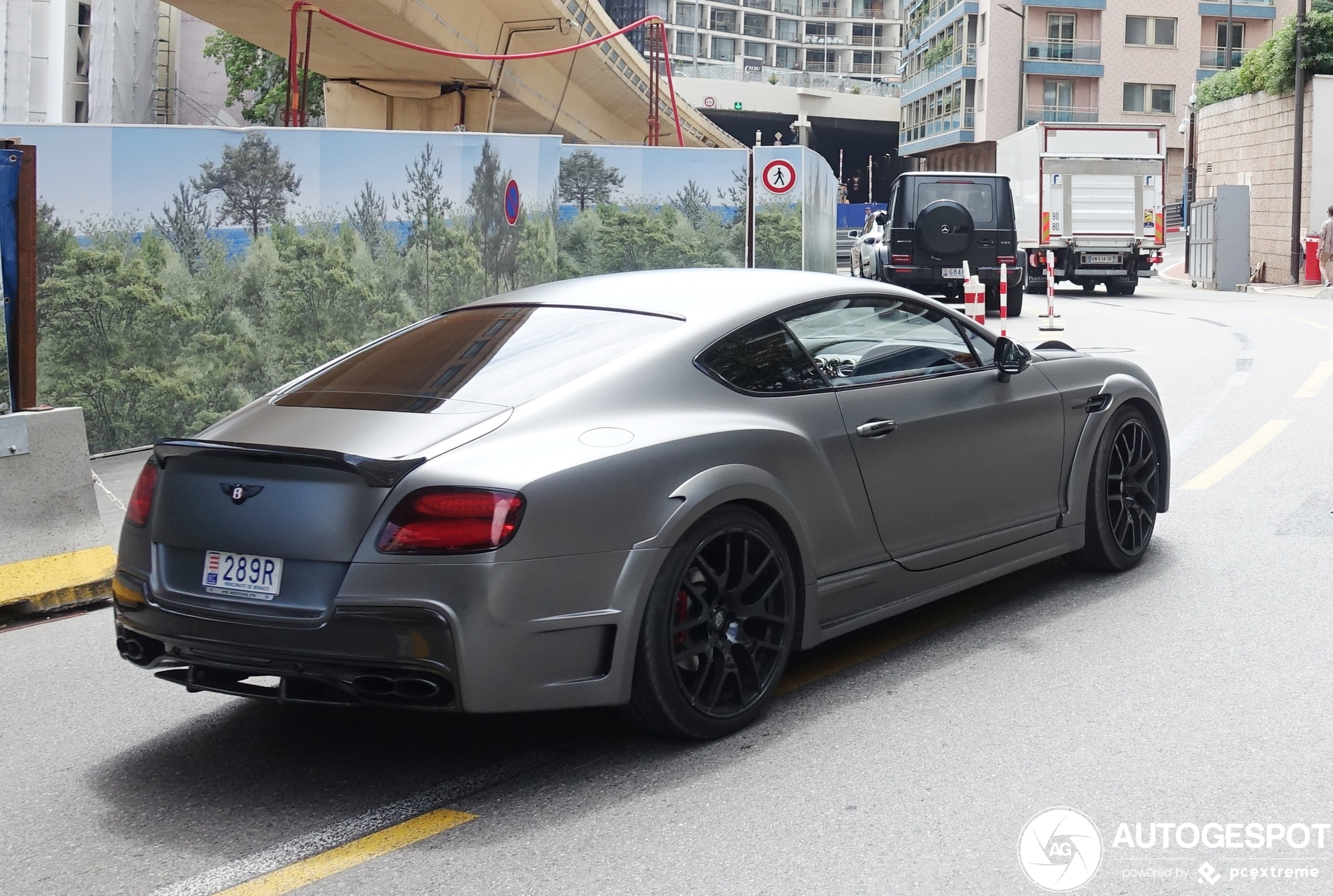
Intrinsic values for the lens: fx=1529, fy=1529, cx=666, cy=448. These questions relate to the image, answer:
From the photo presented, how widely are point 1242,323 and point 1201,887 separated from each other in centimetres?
2038

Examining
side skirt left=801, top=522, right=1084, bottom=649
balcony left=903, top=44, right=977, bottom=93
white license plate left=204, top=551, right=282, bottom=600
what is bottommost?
side skirt left=801, top=522, right=1084, bottom=649

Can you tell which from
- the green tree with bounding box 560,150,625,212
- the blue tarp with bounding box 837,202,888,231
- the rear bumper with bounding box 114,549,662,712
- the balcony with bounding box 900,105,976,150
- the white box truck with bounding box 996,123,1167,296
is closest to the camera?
the rear bumper with bounding box 114,549,662,712

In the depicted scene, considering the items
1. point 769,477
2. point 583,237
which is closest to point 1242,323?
point 583,237

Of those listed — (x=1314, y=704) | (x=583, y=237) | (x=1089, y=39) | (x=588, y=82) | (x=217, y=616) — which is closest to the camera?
(x=217, y=616)

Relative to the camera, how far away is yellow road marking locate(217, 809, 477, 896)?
3379 mm

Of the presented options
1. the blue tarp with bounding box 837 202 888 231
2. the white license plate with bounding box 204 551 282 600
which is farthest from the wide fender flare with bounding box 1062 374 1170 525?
the blue tarp with bounding box 837 202 888 231

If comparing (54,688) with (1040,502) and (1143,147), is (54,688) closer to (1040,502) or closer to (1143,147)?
(1040,502)

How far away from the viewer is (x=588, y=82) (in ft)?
115

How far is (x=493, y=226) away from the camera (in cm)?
1257

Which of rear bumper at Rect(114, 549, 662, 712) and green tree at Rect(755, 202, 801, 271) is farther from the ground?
green tree at Rect(755, 202, 801, 271)

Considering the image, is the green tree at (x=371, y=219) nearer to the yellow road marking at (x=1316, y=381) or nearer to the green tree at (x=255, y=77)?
the yellow road marking at (x=1316, y=381)

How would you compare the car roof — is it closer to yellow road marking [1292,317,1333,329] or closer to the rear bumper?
the rear bumper

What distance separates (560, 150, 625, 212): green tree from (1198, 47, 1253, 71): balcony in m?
68.8

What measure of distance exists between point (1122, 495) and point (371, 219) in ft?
21.8
